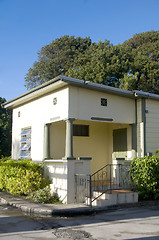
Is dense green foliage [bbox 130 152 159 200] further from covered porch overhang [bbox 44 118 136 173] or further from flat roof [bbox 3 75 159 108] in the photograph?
flat roof [bbox 3 75 159 108]

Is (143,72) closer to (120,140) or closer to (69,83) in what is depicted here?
(120,140)

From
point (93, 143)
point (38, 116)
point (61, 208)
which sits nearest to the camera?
point (61, 208)

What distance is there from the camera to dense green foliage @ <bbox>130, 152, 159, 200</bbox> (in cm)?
1017

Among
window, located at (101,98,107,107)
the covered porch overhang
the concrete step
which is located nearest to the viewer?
the concrete step

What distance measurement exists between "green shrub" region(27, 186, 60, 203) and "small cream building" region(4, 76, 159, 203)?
0.83 ft

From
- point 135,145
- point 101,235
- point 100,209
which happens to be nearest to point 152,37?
point 135,145

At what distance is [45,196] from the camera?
33.0 ft

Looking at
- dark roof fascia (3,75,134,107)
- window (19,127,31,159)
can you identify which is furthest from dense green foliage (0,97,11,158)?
dark roof fascia (3,75,134,107)

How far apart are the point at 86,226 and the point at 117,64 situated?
56.2ft

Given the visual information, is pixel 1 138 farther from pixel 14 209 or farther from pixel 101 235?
pixel 101 235

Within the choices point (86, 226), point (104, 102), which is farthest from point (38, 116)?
point (86, 226)

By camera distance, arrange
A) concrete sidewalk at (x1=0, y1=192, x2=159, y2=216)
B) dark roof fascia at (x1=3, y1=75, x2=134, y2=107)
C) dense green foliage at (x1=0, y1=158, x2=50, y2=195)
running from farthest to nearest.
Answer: dense green foliage at (x1=0, y1=158, x2=50, y2=195), dark roof fascia at (x1=3, y1=75, x2=134, y2=107), concrete sidewalk at (x1=0, y1=192, x2=159, y2=216)

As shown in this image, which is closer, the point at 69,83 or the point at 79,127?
the point at 69,83

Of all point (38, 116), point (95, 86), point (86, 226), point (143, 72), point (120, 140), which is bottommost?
point (86, 226)
